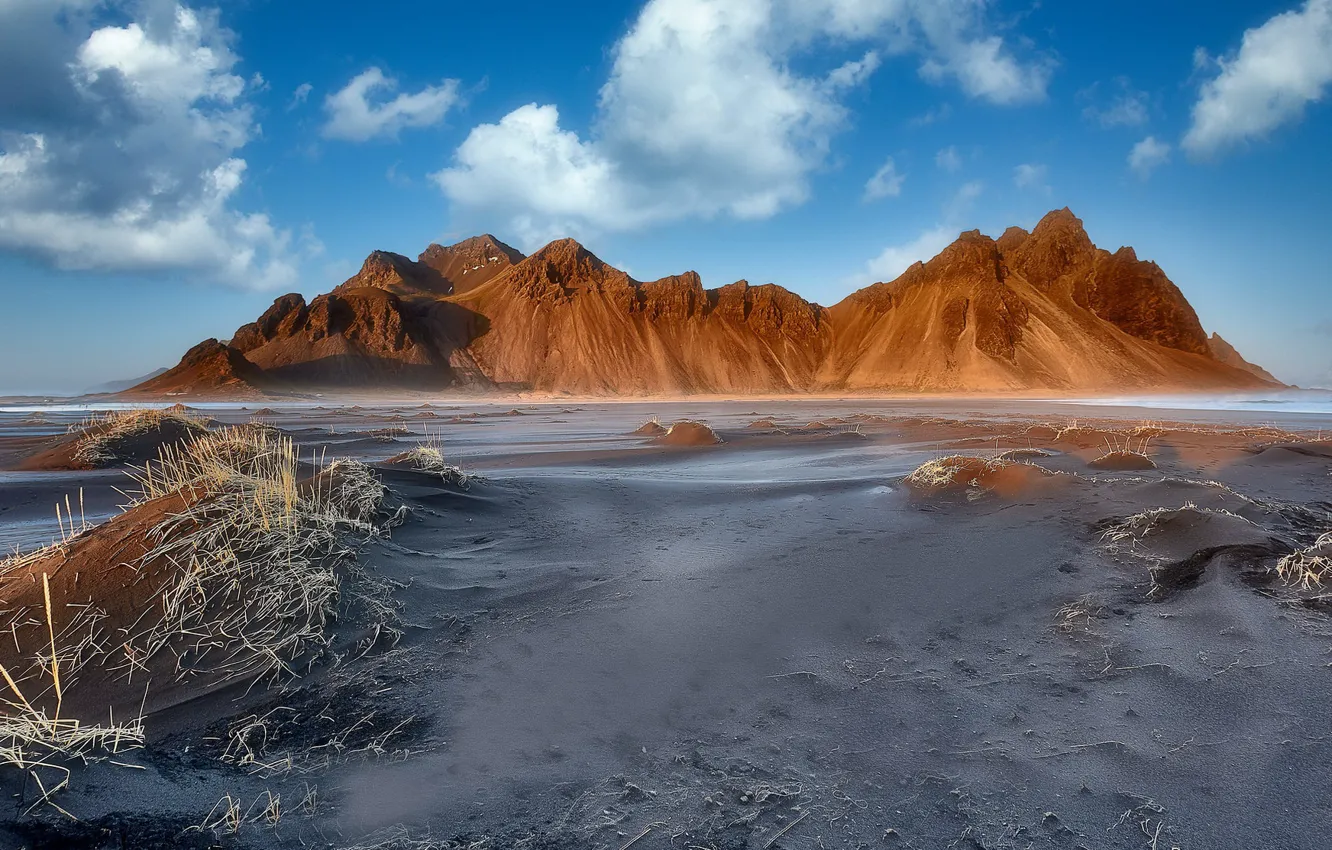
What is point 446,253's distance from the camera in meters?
142

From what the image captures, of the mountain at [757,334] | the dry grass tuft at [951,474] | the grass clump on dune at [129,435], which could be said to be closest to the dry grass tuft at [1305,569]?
the dry grass tuft at [951,474]

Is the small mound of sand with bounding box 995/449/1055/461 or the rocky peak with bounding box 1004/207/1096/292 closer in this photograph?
the small mound of sand with bounding box 995/449/1055/461

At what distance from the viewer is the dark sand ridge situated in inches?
93.1

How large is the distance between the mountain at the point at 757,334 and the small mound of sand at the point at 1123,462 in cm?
7047

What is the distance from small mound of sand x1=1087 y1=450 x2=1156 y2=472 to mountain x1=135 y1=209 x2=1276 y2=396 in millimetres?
70472

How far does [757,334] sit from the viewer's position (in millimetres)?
100812

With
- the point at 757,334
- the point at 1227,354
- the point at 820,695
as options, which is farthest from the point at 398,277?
the point at 1227,354

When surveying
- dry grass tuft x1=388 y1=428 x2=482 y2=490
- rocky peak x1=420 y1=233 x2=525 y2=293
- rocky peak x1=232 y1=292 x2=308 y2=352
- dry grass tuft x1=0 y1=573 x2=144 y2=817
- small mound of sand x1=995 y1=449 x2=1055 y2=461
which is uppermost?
rocky peak x1=420 y1=233 x2=525 y2=293

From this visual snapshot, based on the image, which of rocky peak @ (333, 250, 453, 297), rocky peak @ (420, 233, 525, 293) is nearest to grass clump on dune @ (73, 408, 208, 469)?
rocky peak @ (333, 250, 453, 297)

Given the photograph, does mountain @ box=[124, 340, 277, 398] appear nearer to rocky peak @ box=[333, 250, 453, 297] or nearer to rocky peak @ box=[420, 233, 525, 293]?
rocky peak @ box=[333, 250, 453, 297]

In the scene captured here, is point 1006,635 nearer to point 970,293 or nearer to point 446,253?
point 970,293

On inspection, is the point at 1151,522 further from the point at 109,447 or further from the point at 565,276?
the point at 565,276

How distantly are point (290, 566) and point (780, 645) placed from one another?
10.5 feet

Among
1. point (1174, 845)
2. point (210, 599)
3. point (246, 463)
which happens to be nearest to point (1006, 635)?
point (1174, 845)
